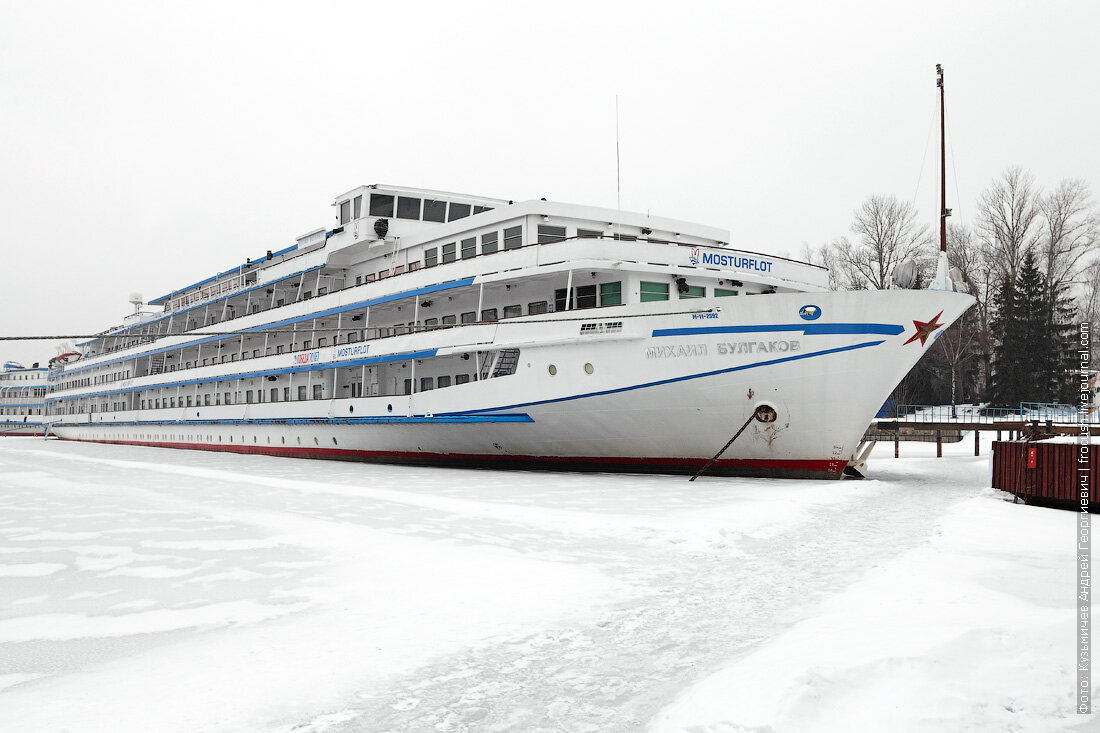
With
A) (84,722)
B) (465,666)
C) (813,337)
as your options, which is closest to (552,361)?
(813,337)

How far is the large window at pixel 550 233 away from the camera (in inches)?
773

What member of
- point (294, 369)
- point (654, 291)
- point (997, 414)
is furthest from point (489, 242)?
point (997, 414)

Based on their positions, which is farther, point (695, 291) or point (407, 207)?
point (407, 207)

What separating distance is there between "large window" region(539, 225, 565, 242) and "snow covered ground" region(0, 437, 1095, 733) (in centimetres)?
988

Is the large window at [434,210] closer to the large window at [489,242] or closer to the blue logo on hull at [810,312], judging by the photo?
the large window at [489,242]

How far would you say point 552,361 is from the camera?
1769 centimetres

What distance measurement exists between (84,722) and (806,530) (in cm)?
832

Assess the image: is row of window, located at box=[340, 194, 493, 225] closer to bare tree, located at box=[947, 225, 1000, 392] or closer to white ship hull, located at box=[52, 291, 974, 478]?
white ship hull, located at box=[52, 291, 974, 478]

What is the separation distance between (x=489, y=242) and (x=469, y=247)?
0.96 m

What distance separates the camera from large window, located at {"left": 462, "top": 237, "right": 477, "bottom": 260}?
21281mm

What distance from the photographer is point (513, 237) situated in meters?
20.1

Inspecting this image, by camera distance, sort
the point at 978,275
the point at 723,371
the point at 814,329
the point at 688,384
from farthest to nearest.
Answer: the point at 978,275 → the point at 688,384 → the point at 723,371 → the point at 814,329

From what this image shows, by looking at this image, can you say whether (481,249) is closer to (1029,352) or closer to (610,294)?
(610,294)

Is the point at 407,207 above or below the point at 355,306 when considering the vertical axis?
above
